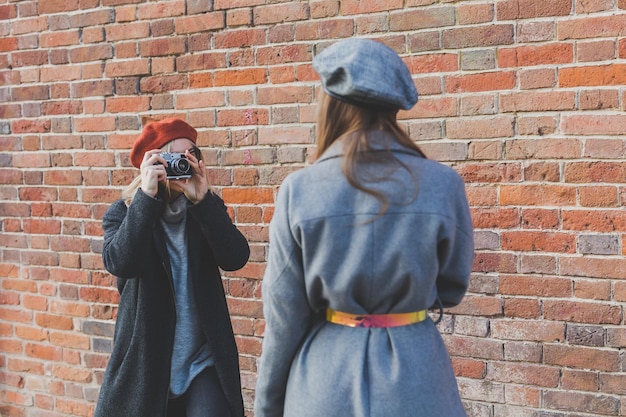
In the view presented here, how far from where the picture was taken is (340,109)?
74.8 inches

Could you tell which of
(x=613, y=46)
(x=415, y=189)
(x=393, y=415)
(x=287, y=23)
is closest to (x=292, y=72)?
(x=287, y=23)

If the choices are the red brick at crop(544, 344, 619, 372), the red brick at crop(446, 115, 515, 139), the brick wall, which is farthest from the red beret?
the red brick at crop(544, 344, 619, 372)

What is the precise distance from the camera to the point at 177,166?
2639mm

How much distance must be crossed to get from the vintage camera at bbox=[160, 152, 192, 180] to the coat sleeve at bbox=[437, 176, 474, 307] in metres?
1.07

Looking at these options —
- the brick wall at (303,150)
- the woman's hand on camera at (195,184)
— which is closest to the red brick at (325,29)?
the brick wall at (303,150)

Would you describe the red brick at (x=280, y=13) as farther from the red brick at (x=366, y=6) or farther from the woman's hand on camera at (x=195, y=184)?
the woman's hand on camera at (x=195, y=184)

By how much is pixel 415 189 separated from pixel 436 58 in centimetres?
143

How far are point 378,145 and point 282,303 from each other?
493mm

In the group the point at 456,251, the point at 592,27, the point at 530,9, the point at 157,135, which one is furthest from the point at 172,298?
the point at 592,27

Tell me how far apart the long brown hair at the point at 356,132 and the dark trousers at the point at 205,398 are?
109cm

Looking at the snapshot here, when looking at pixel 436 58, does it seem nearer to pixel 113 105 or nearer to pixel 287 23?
pixel 287 23

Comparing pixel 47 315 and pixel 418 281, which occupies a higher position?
pixel 418 281

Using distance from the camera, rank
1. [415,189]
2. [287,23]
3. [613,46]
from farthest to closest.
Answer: [287,23], [613,46], [415,189]

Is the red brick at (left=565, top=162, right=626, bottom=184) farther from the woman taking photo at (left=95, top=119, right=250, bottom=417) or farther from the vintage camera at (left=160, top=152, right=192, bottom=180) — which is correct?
the vintage camera at (left=160, top=152, right=192, bottom=180)
